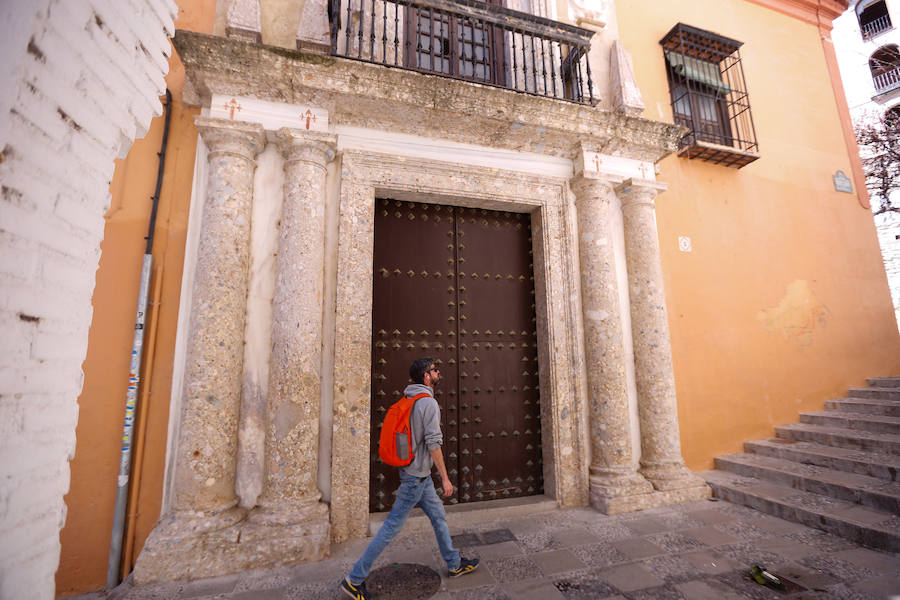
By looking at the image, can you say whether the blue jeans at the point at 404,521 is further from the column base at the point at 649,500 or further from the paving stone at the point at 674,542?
the column base at the point at 649,500

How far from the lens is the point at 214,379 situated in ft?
8.93

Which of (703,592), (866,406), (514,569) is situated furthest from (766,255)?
(514,569)

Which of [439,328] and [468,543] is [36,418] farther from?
[439,328]

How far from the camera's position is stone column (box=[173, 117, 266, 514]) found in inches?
103

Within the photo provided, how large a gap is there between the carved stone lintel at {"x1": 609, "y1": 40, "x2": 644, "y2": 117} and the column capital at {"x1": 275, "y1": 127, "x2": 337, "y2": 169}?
10.3ft

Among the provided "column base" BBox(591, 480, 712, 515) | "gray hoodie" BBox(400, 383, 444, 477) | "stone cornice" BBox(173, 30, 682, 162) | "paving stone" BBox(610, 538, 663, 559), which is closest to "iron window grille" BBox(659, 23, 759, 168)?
"stone cornice" BBox(173, 30, 682, 162)

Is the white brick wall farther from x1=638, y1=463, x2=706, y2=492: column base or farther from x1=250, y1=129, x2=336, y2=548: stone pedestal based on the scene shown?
x1=638, y1=463, x2=706, y2=492: column base

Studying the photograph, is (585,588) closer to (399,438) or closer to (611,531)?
(611,531)

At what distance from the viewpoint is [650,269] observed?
393 cm

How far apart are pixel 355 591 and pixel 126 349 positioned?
2.35 metres

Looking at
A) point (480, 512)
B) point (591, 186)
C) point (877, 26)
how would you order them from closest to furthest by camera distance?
1. point (480, 512)
2. point (591, 186)
3. point (877, 26)

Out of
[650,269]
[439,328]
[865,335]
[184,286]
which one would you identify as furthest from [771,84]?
[184,286]

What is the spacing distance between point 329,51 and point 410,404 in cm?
320

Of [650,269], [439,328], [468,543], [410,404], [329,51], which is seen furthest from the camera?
[650,269]
